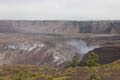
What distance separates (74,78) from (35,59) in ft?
415

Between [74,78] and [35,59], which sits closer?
[74,78]

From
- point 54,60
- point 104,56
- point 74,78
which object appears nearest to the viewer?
point 74,78

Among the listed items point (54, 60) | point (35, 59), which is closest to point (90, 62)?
point (54, 60)

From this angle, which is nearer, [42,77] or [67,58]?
[42,77]

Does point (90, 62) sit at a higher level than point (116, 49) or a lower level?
higher

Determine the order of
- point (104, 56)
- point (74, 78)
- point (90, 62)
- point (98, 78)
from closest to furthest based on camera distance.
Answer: point (98, 78), point (74, 78), point (90, 62), point (104, 56)

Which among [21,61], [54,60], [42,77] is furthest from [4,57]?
[42,77]

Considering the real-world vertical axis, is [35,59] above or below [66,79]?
below

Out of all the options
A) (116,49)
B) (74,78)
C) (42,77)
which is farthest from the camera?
(116,49)

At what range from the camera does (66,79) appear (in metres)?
73.5

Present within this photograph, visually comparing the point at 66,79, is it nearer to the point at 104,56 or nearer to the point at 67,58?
the point at 104,56

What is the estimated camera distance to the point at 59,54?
194 meters

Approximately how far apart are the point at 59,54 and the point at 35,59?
14589 millimetres

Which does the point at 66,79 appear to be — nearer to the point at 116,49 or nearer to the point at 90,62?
the point at 90,62
